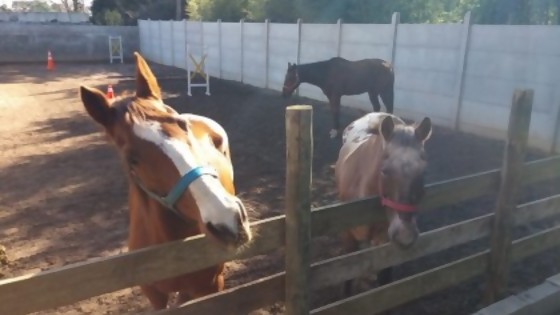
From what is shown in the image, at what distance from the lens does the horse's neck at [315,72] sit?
10828 millimetres

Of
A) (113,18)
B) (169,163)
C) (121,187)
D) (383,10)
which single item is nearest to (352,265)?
(169,163)

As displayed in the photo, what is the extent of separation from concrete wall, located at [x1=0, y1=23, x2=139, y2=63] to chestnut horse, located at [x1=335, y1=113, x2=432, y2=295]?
2819 cm

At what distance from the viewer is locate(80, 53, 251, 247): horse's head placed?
172cm

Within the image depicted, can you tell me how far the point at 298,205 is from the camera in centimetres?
221

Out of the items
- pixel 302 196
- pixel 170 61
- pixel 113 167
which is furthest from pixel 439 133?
pixel 170 61

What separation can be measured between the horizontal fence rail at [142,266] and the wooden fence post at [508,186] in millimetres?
1074

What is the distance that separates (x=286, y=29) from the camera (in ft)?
51.1

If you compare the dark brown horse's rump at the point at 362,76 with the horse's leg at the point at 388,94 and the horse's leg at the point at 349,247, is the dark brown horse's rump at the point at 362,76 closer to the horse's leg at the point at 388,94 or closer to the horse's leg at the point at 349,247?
the horse's leg at the point at 388,94

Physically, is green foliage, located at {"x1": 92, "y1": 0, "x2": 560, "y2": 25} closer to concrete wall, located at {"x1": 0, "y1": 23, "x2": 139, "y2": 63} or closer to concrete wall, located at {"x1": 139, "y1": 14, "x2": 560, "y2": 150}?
concrete wall, located at {"x1": 139, "y1": 14, "x2": 560, "y2": 150}

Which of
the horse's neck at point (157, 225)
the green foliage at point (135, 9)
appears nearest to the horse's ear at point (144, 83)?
the horse's neck at point (157, 225)

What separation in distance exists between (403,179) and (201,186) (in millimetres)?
1385

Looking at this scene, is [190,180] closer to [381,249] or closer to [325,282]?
[325,282]

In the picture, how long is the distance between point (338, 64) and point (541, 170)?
25.1 feet

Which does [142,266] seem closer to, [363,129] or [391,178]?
[391,178]
